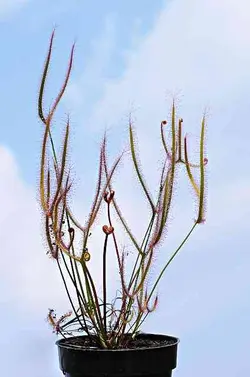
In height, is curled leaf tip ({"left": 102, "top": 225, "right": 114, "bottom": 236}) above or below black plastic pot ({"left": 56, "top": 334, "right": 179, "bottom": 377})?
above

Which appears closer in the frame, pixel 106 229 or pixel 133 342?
pixel 106 229

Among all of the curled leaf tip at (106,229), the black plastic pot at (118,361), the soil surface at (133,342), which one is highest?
the curled leaf tip at (106,229)

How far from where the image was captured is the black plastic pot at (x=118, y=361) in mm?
1287

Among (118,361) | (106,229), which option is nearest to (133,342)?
(118,361)

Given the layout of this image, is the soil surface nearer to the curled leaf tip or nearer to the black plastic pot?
the black plastic pot

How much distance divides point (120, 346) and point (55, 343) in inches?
4.6

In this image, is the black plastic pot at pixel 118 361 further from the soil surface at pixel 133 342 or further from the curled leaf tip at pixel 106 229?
the curled leaf tip at pixel 106 229

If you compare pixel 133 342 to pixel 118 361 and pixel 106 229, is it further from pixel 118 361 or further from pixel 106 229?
A: pixel 106 229

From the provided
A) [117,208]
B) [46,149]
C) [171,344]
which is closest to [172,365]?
[171,344]

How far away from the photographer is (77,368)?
4.32 feet

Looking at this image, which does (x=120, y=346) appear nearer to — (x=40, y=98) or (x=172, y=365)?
(x=172, y=365)

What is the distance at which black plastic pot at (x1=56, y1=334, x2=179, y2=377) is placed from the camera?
129 cm

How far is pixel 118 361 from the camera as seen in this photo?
4.22ft

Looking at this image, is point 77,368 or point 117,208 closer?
point 77,368
